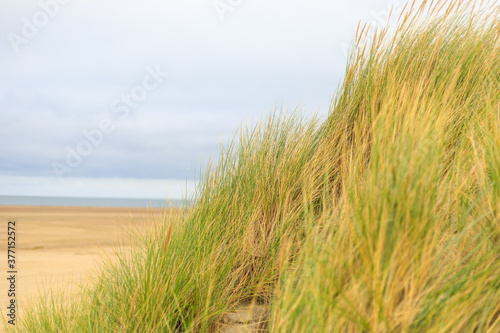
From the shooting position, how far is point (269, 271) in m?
2.57

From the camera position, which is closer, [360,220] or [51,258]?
[360,220]

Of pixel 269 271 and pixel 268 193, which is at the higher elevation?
pixel 268 193

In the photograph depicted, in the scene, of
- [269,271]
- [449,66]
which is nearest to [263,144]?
[269,271]

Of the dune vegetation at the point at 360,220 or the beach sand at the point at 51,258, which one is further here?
the beach sand at the point at 51,258

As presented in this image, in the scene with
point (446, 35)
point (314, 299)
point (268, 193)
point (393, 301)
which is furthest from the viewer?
point (446, 35)

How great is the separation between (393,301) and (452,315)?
0.69 feet

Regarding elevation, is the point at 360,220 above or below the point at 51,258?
above

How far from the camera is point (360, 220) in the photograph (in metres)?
1.44

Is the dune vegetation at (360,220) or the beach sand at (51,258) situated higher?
A: the dune vegetation at (360,220)

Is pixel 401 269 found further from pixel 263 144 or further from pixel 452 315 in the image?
pixel 263 144

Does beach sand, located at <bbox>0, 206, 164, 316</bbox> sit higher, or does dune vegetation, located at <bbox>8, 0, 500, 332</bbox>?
dune vegetation, located at <bbox>8, 0, 500, 332</bbox>

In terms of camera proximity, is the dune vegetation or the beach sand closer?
the dune vegetation

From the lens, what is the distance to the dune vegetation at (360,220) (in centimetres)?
136

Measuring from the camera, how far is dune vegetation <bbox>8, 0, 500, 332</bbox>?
1.36 meters
